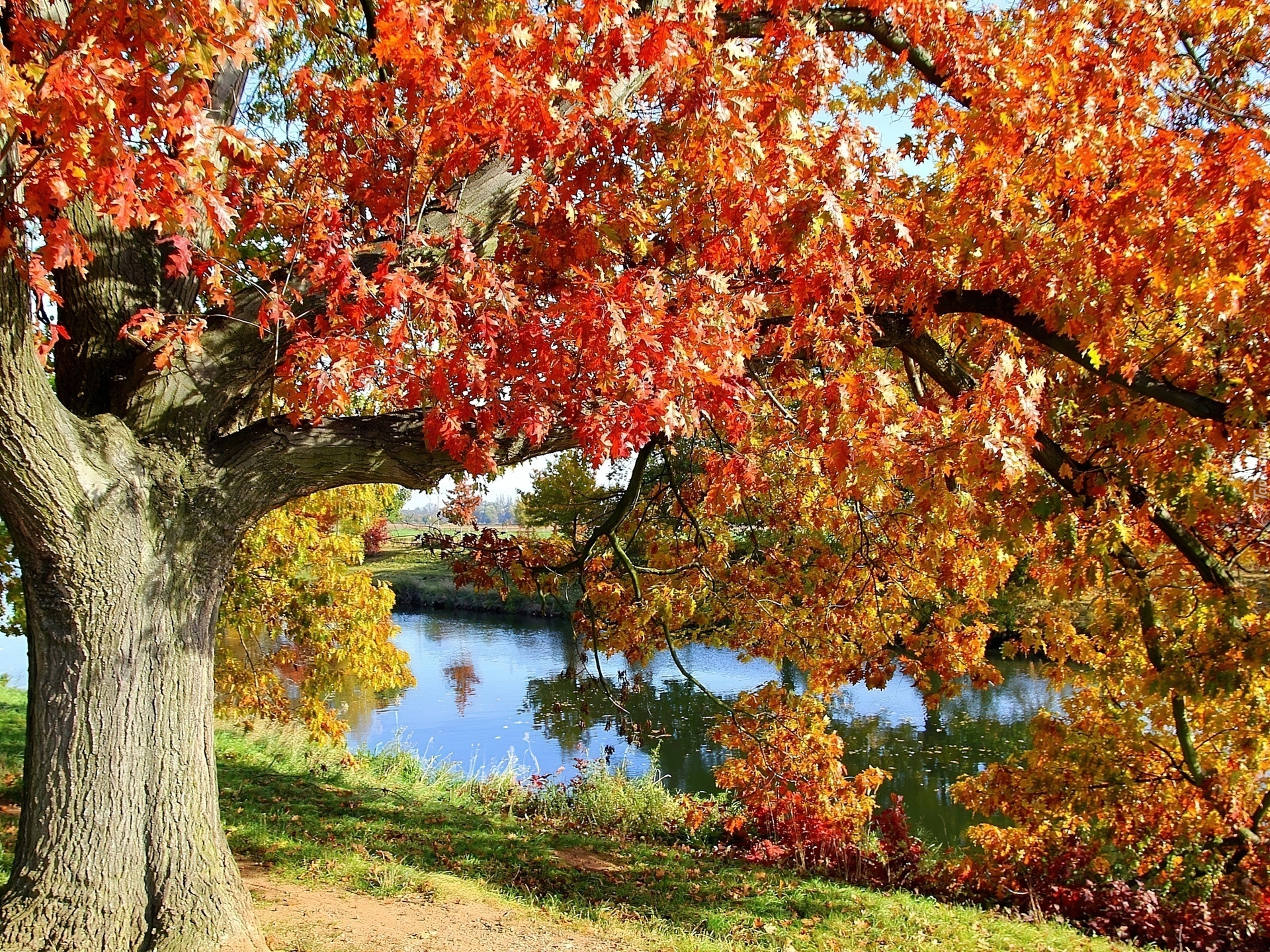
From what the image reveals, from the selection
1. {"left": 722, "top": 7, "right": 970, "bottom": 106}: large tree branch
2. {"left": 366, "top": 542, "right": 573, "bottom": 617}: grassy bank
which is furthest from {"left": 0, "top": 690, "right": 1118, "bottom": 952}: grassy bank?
{"left": 366, "top": 542, "right": 573, "bottom": 617}: grassy bank

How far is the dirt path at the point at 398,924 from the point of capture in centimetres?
472

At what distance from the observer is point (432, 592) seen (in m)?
36.4

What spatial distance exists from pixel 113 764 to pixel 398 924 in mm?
2114

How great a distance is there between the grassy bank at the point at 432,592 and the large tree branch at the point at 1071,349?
24764 mm

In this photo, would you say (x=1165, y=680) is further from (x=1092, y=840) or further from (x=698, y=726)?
(x=698, y=726)

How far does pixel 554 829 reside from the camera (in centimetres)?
945

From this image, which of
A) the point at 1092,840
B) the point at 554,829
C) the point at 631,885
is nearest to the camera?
the point at 631,885

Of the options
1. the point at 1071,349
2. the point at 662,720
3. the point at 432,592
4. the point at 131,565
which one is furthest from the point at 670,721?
the point at 432,592

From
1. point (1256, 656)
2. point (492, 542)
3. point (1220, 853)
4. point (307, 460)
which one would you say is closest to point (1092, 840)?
point (1220, 853)

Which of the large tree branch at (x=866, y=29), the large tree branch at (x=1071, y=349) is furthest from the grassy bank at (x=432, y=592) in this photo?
the large tree branch at (x=1071, y=349)

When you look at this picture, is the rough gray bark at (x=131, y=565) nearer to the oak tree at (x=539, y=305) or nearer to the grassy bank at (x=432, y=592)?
the oak tree at (x=539, y=305)

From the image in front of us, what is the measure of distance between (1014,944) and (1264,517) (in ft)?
12.5

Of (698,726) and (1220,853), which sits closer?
(1220,853)

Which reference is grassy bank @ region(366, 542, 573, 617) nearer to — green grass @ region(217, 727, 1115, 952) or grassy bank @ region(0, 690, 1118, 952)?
grassy bank @ region(0, 690, 1118, 952)
